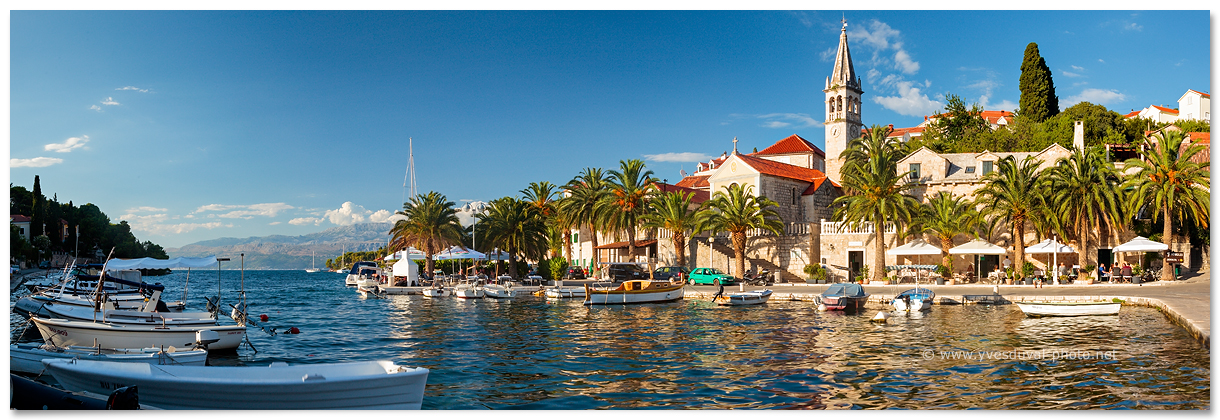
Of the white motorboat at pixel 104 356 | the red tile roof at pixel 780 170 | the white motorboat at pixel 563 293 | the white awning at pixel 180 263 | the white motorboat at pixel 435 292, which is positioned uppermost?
the red tile roof at pixel 780 170

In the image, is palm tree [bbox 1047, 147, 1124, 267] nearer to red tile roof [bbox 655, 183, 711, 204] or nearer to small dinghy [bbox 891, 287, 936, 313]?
small dinghy [bbox 891, 287, 936, 313]

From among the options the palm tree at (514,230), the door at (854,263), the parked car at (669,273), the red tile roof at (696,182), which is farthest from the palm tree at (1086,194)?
the red tile roof at (696,182)

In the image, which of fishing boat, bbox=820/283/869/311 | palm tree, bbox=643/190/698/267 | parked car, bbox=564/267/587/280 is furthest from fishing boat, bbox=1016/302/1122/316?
parked car, bbox=564/267/587/280

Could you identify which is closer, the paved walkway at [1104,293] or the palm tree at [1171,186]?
the paved walkway at [1104,293]

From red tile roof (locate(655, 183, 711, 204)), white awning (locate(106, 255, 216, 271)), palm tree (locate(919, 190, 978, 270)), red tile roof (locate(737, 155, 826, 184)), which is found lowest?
white awning (locate(106, 255, 216, 271))

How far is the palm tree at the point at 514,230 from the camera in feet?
162

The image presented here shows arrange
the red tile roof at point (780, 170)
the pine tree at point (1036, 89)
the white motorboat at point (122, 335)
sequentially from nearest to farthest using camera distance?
the white motorboat at point (122, 335), the red tile roof at point (780, 170), the pine tree at point (1036, 89)

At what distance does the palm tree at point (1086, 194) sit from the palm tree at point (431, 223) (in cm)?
3622

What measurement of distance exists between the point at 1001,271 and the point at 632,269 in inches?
753

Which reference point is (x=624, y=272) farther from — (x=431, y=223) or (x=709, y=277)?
(x=431, y=223)

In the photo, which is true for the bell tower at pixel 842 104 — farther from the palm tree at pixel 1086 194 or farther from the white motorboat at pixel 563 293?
the white motorboat at pixel 563 293

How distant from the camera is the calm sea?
38.1 feet

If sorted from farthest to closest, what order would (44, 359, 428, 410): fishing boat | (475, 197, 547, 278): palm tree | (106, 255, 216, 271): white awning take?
(475, 197, 547, 278): palm tree, (106, 255, 216, 271): white awning, (44, 359, 428, 410): fishing boat

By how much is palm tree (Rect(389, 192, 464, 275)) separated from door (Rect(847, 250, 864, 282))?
26346 millimetres
